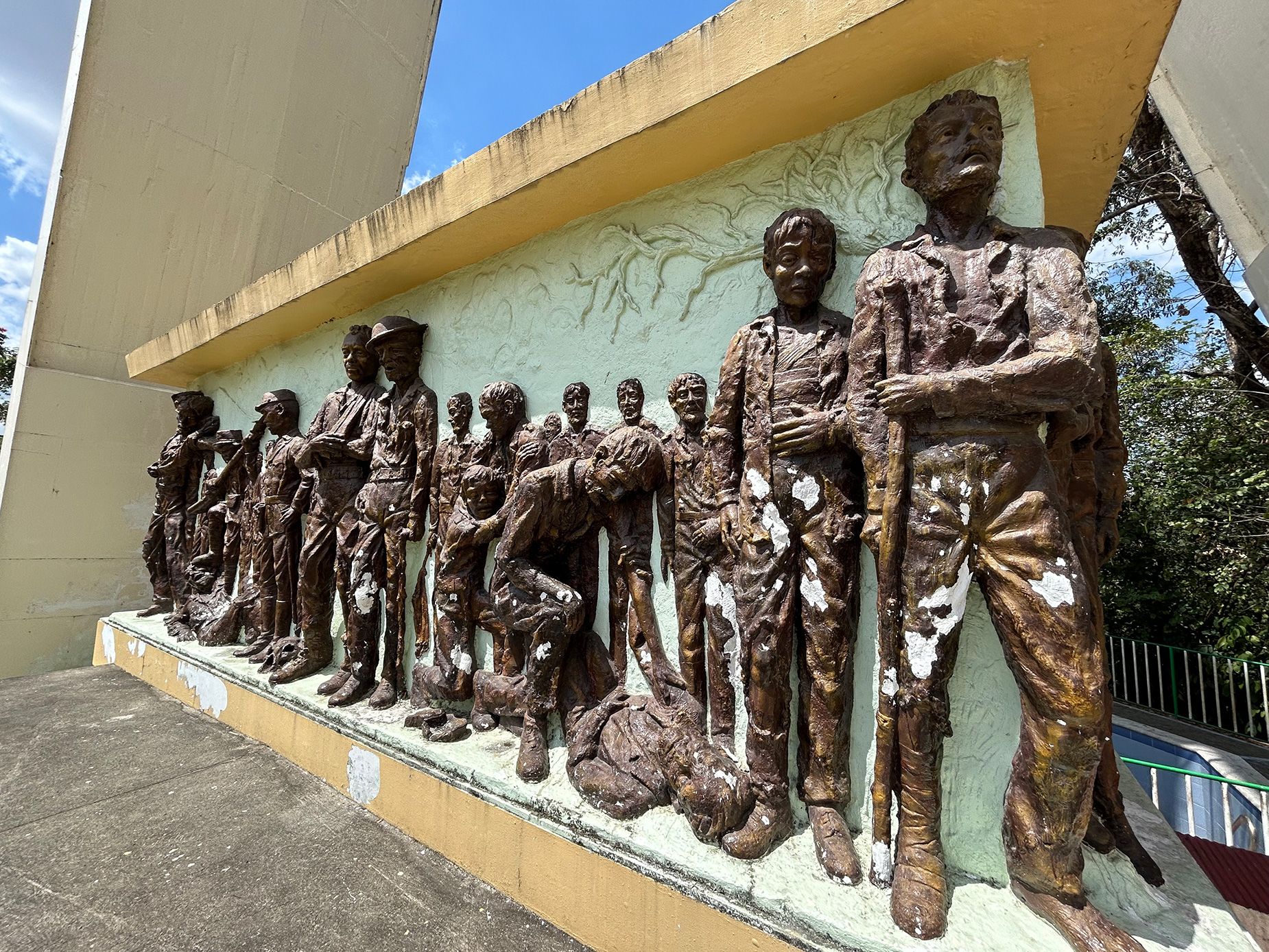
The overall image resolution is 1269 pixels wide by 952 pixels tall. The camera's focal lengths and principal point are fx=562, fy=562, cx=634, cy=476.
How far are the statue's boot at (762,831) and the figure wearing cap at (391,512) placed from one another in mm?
2567

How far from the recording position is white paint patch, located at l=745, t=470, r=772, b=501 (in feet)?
7.71

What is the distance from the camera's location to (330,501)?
14.3 ft

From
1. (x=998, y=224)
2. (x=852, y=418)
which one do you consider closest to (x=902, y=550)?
(x=852, y=418)

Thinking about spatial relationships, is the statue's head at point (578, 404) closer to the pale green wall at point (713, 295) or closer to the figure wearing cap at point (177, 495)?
the pale green wall at point (713, 295)

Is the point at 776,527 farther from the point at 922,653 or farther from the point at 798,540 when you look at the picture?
the point at 922,653

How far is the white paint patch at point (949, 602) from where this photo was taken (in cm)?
194

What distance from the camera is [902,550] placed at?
6.64ft

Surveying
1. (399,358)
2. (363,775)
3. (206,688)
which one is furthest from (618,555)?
(206,688)

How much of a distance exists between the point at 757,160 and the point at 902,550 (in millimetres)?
2054

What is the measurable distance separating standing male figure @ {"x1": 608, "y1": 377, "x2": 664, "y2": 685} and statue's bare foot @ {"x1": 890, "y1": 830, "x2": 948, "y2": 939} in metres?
1.46

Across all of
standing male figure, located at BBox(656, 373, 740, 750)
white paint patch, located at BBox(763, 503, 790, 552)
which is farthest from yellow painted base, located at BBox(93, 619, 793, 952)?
white paint patch, located at BBox(763, 503, 790, 552)

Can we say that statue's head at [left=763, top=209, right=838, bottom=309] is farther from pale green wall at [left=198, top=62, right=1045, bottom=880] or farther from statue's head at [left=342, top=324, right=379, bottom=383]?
statue's head at [left=342, top=324, right=379, bottom=383]

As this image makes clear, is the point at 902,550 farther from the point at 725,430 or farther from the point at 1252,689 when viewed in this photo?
the point at 1252,689

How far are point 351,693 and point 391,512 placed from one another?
4.04 ft
